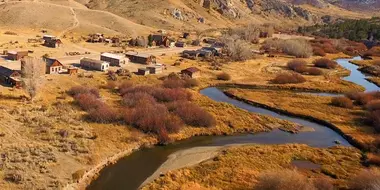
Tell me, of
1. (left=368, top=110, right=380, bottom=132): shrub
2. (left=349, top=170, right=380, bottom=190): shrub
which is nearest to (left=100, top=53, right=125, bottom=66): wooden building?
(left=368, top=110, right=380, bottom=132): shrub

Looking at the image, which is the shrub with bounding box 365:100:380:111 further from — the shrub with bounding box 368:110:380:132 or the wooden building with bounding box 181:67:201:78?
the wooden building with bounding box 181:67:201:78

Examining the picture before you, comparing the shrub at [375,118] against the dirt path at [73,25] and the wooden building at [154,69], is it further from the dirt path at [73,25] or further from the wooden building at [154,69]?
the dirt path at [73,25]

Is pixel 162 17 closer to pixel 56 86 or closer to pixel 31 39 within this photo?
pixel 31 39

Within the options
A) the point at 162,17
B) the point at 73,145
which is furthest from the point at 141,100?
the point at 162,17

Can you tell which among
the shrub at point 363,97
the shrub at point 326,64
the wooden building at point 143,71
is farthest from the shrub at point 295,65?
the wooden building at point 143,71

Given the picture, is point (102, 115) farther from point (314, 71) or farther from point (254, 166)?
point (314, 71)

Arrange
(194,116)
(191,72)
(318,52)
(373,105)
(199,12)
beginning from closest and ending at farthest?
(194,116)
(373,105)
(191,72)
(318,52)
(199,12)

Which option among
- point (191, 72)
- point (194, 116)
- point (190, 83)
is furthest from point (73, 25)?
point (194, 116)
